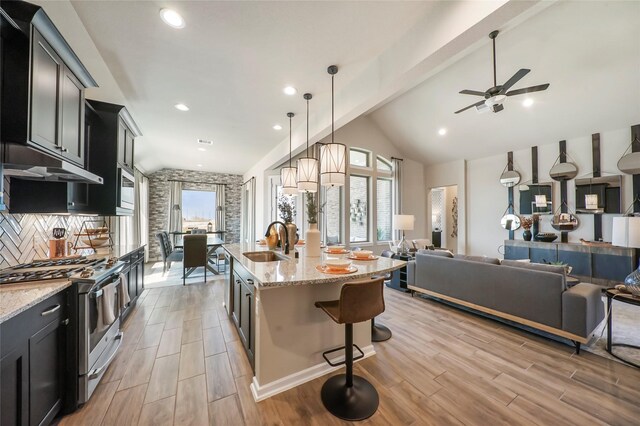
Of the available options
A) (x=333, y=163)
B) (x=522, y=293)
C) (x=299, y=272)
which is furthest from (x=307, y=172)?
(x=522, y=293)

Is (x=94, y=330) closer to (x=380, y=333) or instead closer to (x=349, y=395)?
(x=349, y=395)

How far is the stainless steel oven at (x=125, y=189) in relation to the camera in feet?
10.1

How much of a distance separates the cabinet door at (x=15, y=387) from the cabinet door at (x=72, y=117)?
1.42 metres

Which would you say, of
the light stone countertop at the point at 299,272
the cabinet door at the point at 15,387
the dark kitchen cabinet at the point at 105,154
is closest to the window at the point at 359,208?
the light stone countertop at the point at 299,272

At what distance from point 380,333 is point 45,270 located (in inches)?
124

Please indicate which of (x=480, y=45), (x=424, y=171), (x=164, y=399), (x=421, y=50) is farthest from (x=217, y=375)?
(x=424, y=171)

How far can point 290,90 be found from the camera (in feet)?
10.1

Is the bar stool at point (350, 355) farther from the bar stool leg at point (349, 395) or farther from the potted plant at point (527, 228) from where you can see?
the potted plant at point (527, 228)

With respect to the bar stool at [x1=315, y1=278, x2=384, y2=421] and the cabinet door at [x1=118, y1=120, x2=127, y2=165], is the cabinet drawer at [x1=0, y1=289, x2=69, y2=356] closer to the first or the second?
the bar stool at [x1=315, y1=278, x2=384, y2=421]

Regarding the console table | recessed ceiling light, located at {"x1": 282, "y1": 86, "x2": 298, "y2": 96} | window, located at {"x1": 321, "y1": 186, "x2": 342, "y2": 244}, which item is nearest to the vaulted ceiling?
the console table

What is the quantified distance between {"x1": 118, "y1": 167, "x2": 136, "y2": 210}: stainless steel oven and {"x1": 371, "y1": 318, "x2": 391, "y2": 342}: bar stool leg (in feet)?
11.6

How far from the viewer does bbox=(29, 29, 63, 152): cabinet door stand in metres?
1.51

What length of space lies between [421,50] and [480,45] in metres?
2.74

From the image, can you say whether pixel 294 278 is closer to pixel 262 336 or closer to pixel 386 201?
pixel 262 336
